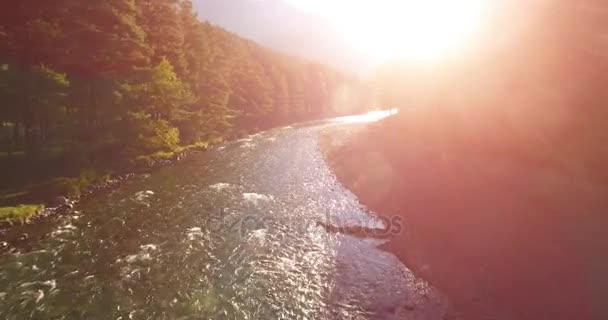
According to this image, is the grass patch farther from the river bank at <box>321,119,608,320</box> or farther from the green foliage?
the river bank at <box>321,119,608,320</box>

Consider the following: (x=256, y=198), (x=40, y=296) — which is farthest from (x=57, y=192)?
(x=256, y=198)

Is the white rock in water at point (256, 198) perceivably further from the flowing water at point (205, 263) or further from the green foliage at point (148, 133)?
the green foliage at point (148, 133)

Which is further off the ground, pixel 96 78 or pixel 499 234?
pixel 96 78

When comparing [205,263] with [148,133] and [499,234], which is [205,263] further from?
[148,133]

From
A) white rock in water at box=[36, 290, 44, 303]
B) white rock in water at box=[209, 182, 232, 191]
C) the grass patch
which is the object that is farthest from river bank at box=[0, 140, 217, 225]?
white rock in water at box=[36, 290, 44, 303]

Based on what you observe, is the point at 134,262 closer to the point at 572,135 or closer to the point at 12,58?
the point at 12,58
